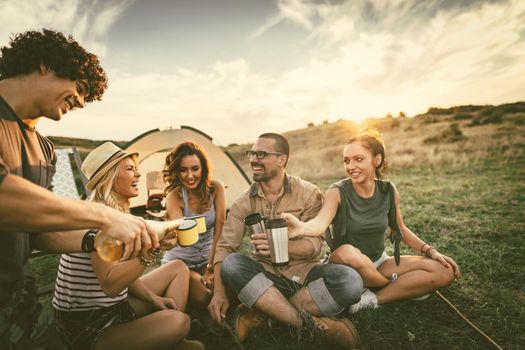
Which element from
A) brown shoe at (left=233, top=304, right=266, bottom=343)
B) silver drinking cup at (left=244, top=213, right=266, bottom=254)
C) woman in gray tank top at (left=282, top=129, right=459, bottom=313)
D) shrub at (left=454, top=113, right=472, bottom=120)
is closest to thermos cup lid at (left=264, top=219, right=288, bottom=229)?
silver drinking cup at (left=244, top=213, right=266, bottom=254)

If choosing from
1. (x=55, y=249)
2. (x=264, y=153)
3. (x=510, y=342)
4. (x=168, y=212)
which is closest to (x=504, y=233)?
(x=510, y=342)

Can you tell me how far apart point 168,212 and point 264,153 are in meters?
1.61

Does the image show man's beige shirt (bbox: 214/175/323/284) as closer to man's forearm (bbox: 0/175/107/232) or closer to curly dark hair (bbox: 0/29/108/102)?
curly dark hair (bbox: 0/29/108/102)

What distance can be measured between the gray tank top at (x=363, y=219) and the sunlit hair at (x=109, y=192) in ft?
6.96

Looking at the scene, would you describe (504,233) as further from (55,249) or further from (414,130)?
(414,130)

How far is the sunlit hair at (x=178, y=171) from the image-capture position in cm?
418

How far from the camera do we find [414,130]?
26.4 metres

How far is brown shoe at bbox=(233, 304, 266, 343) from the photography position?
267 centimetres

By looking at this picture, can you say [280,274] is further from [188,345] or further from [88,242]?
[88,242]

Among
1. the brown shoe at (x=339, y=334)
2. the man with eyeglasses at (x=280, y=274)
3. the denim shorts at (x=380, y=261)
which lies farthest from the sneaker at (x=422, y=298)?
the brown shoe at (x=339, y=334)

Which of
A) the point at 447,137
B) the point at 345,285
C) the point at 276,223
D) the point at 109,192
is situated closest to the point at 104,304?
the point at 109,192

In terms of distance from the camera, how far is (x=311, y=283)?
279cm

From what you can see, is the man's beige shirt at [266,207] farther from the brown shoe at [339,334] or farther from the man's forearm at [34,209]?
the man's forearm at [34,209]

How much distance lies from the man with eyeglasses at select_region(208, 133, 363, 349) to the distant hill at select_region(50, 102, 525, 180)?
127 centimetres
